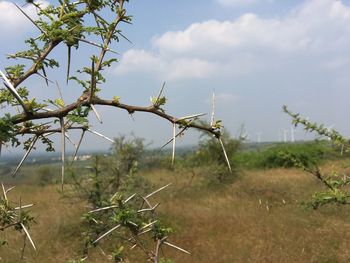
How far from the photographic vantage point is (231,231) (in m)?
9.39

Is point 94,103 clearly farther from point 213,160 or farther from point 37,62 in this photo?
point 213,160

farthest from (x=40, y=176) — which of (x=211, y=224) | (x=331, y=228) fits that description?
(x=331, y=228)

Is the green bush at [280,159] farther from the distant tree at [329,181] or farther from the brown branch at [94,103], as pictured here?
the brown branch at [94,103]

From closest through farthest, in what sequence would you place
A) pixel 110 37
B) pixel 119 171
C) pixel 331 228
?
pixel 110 37, pixel 331 228, pixel 119 171

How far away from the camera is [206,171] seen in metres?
16.9

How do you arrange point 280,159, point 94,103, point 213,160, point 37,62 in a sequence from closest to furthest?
1. point 94,103
2. point 37,62
3. point 213,160
4. point 280,159

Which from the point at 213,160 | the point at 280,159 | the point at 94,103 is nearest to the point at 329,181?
the point at 94,103

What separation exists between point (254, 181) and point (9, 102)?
15.9m

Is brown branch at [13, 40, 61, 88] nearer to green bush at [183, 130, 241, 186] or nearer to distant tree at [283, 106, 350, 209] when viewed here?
distant tree at [283, 106, 350, 209]

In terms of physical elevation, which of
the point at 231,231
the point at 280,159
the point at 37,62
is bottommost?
the point at 231,231

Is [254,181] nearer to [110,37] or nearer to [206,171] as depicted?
[206,171]

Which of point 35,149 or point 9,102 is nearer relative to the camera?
point 9,102

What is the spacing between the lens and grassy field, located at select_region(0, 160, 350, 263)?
7676 mm

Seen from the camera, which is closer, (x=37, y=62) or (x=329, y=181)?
(x=37, y=62)
